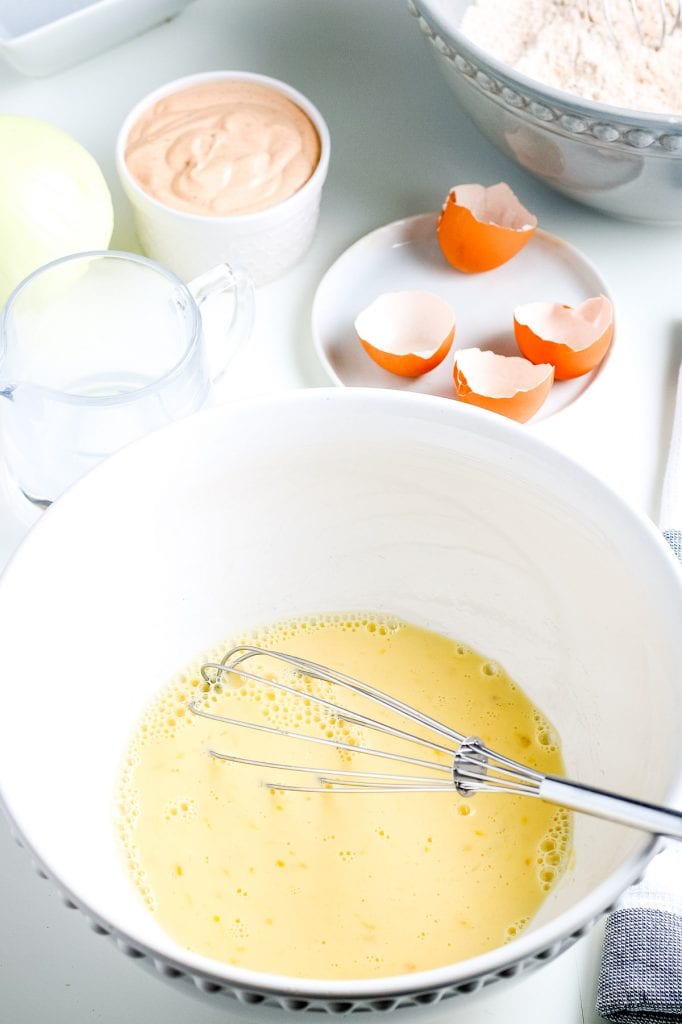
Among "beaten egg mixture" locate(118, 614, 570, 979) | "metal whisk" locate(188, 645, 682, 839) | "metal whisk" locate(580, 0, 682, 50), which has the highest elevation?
"metal whisk" locate(580, 0, 682, 50)

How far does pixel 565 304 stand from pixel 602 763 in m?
0.39

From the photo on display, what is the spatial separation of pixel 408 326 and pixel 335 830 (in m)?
0.38

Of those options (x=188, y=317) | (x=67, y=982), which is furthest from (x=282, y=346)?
(x=67, y=982)

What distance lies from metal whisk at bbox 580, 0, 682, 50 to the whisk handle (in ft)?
2.04

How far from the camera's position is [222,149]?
83 centimetres

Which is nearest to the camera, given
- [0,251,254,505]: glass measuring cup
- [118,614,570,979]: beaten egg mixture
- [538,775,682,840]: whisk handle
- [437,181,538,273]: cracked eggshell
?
[538,775,682,840]: whisk handle

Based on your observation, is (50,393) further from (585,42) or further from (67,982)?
(585,42)

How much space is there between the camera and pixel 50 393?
0.70 m

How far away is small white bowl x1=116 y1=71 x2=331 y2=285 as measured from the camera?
801mm

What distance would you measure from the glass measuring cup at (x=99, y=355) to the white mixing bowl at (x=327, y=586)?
0.15 meters

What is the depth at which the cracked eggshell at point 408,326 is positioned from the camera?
802 millimetres

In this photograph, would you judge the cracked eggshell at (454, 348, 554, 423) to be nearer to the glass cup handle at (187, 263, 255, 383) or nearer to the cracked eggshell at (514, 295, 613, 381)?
the cracked eggshell at (514, 295, 613, 381)

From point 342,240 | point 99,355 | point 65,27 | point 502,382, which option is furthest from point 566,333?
point 65,27

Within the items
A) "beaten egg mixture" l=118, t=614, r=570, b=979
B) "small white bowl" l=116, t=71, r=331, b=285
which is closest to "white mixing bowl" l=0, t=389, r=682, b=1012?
"beaten egg mixture" l=118, t=614, r=570, b=979
